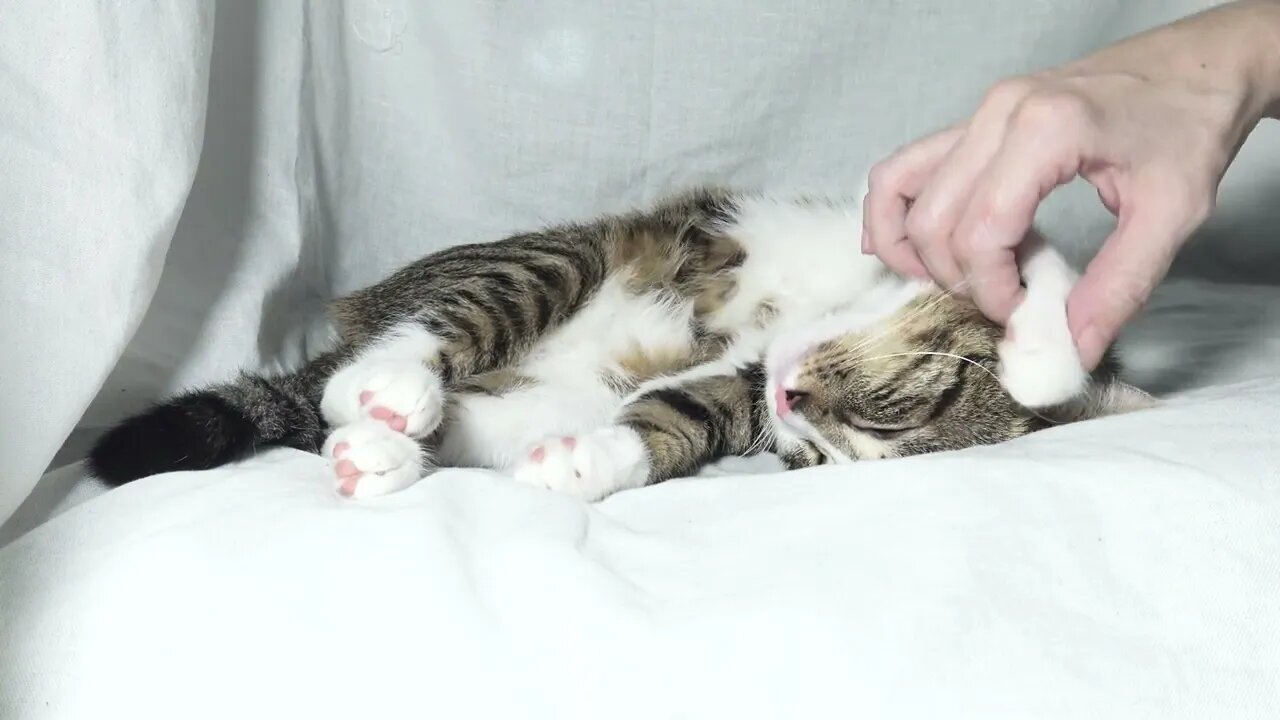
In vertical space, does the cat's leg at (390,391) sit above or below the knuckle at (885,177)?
below

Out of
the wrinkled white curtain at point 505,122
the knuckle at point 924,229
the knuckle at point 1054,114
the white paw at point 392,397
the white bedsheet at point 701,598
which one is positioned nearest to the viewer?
the white bedsheet at point 701,598

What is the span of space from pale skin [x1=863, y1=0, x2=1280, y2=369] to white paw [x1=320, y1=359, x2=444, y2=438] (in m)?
0.59

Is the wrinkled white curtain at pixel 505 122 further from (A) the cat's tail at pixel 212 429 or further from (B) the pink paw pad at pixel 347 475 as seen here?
(B) the pink paw pad at pixel 347 475

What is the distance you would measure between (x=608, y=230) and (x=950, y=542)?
900 mm

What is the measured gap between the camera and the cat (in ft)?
3.60

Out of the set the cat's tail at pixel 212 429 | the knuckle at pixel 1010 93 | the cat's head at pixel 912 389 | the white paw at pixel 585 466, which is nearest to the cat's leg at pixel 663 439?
the white paw at pixel 585 466

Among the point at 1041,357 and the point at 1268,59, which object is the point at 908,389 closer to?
the point at 1041,357

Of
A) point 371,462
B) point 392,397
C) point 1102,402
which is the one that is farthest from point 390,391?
point 1102,402

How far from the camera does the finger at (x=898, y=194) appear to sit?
3.57 ft

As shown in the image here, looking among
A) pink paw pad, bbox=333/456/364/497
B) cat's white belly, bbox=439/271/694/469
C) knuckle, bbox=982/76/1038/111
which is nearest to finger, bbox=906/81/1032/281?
knuckle, bbox=982/76/1038/111

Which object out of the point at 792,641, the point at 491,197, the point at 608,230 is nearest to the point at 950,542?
the point at 792,641

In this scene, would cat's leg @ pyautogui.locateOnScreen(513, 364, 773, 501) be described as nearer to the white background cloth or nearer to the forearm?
the white background cloth

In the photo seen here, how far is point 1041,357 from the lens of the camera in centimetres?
109

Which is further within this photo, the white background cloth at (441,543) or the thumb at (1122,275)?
the thumb at (1122,275)
